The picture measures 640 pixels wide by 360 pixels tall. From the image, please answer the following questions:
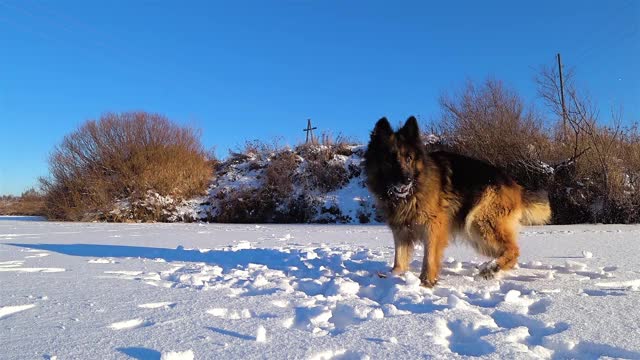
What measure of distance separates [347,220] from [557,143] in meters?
6.91

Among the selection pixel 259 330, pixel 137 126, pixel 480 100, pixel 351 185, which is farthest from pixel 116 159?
pixel 259 330

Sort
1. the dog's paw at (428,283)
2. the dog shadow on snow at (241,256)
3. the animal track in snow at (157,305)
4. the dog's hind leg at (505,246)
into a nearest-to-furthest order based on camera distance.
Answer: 1. the animal track in snow at (157,305)
2. the dog's paw at (428,283)
3. the dog's hind leg at (505,246)
4. the dog shadow on snow at (241,256)

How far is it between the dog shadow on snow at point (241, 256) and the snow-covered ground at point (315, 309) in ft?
0.17

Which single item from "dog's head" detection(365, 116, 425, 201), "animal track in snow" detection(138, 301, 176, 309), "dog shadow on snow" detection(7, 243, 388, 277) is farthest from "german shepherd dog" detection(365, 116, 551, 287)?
"animal track in snow" detection(138, 301, 176, 309)

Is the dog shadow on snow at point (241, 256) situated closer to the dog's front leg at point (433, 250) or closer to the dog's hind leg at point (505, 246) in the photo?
the dog's front leg at point (433, 250)

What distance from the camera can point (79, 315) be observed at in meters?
2.86

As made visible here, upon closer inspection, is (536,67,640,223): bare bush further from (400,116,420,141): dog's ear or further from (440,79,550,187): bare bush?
(400,116,420,141): dog's ear

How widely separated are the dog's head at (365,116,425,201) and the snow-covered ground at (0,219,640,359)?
0.90 m

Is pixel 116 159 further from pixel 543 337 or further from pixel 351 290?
pixel 543 337

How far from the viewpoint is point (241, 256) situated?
584 cm

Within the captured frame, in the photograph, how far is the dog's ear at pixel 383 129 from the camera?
4457mm

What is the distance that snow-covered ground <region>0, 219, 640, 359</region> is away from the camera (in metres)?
2.20

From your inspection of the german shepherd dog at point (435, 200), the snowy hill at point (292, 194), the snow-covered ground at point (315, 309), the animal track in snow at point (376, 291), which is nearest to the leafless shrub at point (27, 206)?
the snowy hill at point (292, 194)

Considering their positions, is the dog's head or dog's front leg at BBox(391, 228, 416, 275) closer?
the dog's head
